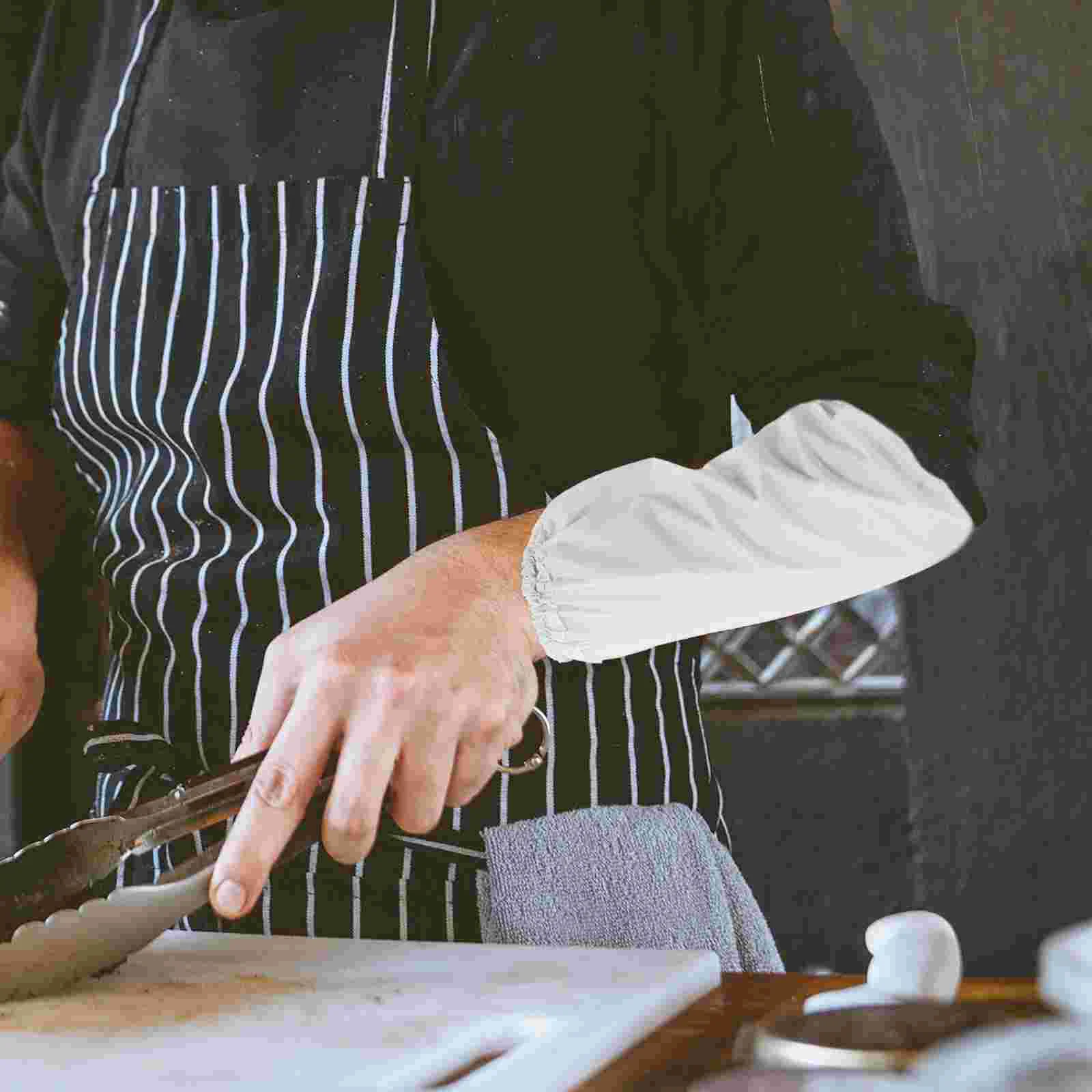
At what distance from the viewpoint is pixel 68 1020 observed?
519 mm

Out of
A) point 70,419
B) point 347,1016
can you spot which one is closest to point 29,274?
point 70,419

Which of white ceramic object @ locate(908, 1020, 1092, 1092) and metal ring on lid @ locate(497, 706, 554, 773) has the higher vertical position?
metal ring on lid @ locate(497, 706, 554, 773)

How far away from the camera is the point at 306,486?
72 centimetres

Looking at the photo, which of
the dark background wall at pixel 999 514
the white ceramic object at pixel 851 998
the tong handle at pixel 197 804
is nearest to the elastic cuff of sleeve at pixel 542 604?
the tong handle at pixel 197 804

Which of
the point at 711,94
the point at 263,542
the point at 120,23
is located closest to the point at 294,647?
the point at 263,542

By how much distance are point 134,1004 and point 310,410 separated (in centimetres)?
31

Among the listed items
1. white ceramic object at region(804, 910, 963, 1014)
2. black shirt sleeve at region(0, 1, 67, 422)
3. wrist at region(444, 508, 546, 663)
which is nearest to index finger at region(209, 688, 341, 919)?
wrist at region(444, 508, 546, 663)

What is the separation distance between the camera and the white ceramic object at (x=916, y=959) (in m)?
0.46

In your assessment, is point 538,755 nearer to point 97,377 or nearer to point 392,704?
point 392,704

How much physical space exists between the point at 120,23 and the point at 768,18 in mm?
419

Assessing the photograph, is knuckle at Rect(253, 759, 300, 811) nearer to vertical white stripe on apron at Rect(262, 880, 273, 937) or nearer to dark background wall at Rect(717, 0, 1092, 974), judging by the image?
vertical white stripe on apron at Rect(262, 880, 273, 937)

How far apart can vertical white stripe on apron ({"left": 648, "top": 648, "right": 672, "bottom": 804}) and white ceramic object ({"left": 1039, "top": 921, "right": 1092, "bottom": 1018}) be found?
378mm

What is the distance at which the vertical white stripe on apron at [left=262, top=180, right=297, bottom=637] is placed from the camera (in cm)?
71

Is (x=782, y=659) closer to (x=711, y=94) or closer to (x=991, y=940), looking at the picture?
(x=991, y=940)
